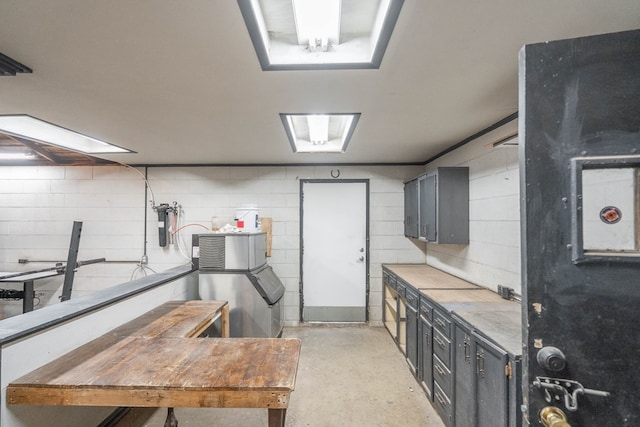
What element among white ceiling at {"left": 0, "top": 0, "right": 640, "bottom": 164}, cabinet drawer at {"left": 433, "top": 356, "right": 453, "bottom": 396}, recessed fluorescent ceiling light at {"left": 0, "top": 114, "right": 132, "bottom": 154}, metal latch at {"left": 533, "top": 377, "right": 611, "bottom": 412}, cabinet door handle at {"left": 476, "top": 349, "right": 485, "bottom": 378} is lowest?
cabinet drawer at {"left": 433, "top": 356, "right": 453, "bottom": 396}

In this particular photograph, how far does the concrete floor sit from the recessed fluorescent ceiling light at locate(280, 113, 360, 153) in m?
2.49

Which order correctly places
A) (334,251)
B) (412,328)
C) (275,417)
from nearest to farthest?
(275,417) → (412,328) → (334,251)

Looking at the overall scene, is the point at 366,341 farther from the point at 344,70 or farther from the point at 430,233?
the point at 344,70

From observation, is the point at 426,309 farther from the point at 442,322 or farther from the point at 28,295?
the point at 28,295

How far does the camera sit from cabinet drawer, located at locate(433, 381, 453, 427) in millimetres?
2137

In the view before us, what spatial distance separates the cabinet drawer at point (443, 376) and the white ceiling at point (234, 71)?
2.03 metres

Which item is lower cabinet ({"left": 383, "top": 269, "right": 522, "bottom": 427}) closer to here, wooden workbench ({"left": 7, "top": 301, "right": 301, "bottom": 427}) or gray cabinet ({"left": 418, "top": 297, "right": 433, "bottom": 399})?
gray cabinet ({"left": 418, "top": 297, "right": 433, "bottom": 399})

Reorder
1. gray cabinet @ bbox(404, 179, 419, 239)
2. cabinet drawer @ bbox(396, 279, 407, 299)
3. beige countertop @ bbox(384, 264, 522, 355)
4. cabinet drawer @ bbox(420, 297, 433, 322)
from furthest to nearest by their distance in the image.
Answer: gray cabinet @ bbox(404, 179, 419, 239)
cabinet drawer @ bbox(396, 279, 407, 299)
cabinet drawer @ bbox(420, 297, 433, 322)
beige countertop @ bbox(384, 264, 522, 355)

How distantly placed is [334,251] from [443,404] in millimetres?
2474

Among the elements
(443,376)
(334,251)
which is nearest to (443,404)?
(443,376)

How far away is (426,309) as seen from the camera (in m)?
2.58

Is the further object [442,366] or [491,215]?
[491,215]

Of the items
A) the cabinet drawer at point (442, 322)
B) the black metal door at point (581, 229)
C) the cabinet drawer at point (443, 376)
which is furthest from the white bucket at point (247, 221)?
the black metal door at point (581, 229)

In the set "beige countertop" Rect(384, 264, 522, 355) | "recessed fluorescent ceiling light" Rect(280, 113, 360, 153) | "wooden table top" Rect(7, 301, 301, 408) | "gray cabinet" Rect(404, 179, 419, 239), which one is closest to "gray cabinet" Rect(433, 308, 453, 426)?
"beige countertop" Rect(384, 264, 522, 355)
